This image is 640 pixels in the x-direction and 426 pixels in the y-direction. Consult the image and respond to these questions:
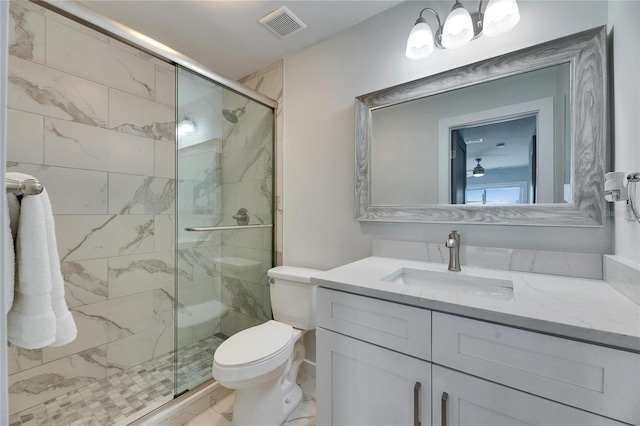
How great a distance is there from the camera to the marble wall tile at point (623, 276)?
792 mm

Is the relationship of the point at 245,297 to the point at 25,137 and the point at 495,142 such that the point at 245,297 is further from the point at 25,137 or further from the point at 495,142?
the point at 495,142

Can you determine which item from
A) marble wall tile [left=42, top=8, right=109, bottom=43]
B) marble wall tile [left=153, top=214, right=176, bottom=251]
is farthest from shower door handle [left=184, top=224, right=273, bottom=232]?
marble wall tile [left=42, top=8, right=109, bottom=43]

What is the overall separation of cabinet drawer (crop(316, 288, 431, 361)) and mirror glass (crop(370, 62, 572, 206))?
0.69 meters

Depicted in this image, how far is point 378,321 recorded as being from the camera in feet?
3.12

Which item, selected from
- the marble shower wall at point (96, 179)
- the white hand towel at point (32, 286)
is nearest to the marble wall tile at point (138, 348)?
the marble shower wall at point (96, 179)

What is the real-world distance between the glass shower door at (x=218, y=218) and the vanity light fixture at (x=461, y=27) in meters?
1.15

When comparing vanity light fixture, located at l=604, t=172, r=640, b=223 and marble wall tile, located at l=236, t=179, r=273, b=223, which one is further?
marble wall tile, located at l=236, t=179, r=273, b=223

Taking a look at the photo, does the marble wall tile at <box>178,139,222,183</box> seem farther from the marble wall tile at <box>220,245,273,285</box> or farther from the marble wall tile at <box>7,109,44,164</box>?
the marble wall tile at <box>7,109,44,164</box>

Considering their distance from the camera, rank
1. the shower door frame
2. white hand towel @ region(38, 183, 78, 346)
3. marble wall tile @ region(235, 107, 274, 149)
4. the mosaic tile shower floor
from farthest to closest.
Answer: marble wall tile @ region(235, 107, 274, 149) → the mosaic tile shower floor → white hand towel @ region(38, 183, 78, 346) → the shower door frame

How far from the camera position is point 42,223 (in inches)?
21.5

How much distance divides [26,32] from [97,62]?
1.02 feet

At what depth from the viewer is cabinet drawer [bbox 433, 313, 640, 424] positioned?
616mm

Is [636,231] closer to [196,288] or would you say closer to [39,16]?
[196,288]

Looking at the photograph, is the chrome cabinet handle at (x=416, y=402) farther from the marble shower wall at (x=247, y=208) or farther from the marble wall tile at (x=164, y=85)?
the marble wall tile at (x=164, y=85)
